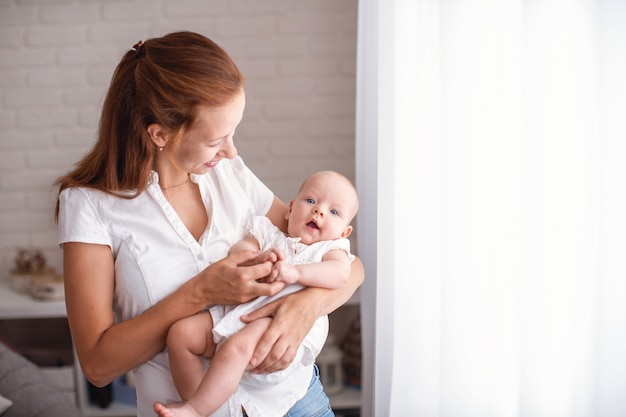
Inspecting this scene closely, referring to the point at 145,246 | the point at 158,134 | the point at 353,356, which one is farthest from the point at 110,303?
the point at 353,356

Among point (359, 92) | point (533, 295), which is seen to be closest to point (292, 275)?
point (533, 295)

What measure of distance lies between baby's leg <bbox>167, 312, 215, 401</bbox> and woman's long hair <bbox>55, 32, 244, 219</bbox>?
0.31 meters

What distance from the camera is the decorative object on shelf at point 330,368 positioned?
3.02 metres

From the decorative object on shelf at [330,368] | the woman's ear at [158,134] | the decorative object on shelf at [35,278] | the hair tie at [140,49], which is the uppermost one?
the hair tie at [140,49]

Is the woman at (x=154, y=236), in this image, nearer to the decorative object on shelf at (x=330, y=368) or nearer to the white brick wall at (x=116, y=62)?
the decorative object on shelf at (x=330, y=368)

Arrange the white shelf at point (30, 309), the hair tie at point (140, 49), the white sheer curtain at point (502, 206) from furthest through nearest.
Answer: the white shelf at point (30, 309), the white sheer curtain at point (502, 206), the hair tie at point (140, 49)

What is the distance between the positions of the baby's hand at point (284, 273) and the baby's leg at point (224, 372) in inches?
5.0

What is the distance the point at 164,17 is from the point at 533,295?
213 centimetres

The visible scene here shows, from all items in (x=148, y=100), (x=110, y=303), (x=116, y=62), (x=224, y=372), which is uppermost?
(x=116, y=62)

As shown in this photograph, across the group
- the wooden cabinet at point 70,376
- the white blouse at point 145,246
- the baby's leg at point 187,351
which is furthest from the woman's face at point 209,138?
the wooden cabinet at point 70,376

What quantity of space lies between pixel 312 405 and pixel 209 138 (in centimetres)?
66

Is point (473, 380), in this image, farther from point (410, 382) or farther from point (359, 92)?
point (359, 92)

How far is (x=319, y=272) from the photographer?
1.51 meters

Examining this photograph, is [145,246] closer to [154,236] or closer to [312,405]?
[154,236]
